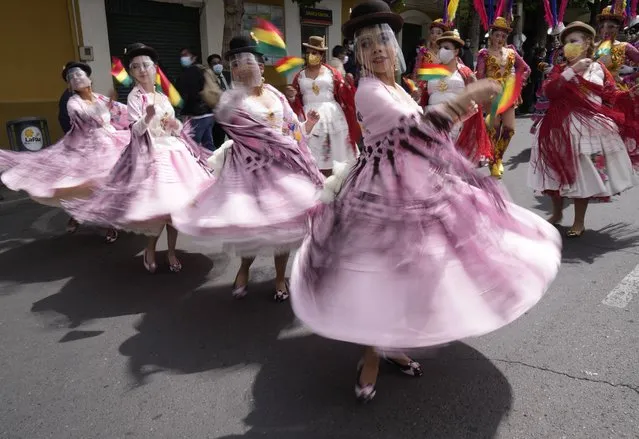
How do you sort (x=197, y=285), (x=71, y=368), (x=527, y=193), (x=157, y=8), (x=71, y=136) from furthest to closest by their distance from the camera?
(x=157, y=8) < (x=527, y=193) < (x=71, y=136) < (x=197, y=285) < (x=71, y=368)

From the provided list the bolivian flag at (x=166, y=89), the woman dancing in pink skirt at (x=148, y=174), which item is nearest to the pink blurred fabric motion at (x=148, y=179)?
the woman dancing in pink skirt at (x=148, y=174)

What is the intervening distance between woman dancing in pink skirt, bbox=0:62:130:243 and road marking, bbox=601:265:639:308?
4.46 meters

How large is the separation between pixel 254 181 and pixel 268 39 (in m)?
0.98

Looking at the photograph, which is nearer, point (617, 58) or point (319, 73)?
point (617, 58)

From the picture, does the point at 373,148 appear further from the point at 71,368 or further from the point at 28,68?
the point at 28,68

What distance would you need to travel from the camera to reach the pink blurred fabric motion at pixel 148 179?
410cm

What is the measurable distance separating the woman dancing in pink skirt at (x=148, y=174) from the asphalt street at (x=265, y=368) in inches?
23.1

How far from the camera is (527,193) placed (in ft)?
22.5

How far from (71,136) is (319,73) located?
2.95m

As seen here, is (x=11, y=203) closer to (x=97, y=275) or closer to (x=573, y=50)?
(x=97, y=275)

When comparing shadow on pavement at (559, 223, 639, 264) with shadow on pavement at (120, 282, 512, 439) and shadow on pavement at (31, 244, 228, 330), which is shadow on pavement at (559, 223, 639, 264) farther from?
shadow on pavement at (31, 244, 228, 330)

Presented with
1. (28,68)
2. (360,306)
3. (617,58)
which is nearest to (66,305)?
(360,306)

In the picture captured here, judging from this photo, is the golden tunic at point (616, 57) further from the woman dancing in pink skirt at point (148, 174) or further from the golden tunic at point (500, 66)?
the woman dancing in pink skirt at point (148, 174)

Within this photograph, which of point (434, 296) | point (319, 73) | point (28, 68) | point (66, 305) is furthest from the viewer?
point (28, 68)
